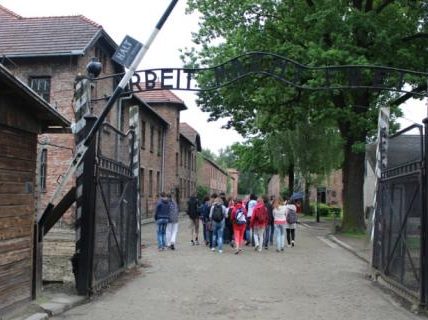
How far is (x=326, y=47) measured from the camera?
2386 cm

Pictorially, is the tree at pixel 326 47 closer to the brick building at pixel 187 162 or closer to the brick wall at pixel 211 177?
the brick building at pixel 187 162

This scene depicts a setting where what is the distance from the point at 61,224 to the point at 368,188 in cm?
1281

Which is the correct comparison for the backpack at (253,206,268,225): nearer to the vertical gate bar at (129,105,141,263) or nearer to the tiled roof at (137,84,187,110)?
the vertical gate bar at (129,105,141,263)

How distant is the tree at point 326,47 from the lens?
22781mm

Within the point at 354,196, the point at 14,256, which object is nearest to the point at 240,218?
the point at 354,196

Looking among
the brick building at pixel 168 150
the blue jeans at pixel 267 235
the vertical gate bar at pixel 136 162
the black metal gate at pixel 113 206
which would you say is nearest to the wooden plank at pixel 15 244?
the black metal gate at pixel 113 206

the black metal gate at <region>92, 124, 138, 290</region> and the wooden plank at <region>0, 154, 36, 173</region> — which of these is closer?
the wooden plank at <region>0, 154, 36, 173</region>

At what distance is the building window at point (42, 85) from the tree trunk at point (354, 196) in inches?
531

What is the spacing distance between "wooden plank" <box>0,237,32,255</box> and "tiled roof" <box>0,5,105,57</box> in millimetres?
17698

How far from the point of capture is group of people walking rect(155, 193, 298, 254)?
18.8 meters

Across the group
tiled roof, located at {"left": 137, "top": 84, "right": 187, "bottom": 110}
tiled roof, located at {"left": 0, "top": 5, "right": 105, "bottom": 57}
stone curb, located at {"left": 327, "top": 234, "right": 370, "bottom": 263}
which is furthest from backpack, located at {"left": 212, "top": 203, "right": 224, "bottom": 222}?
tiled roof, located at {"left": 137, "top": 84, "right": 187, "bottom": 110}

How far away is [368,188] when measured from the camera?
22.5 metres

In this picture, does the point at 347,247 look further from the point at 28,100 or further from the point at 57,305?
the point at 28,100

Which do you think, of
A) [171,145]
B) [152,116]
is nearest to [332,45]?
[152,116]
